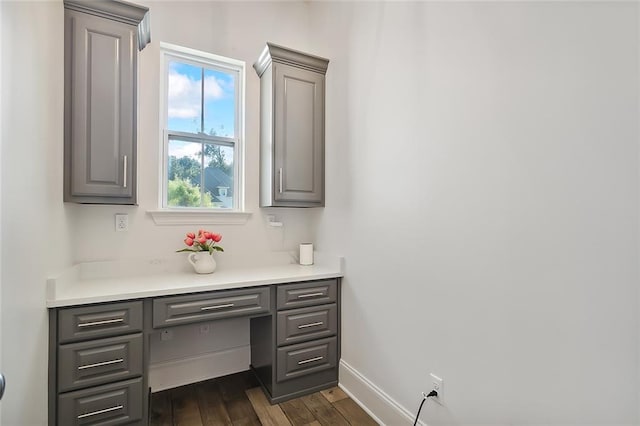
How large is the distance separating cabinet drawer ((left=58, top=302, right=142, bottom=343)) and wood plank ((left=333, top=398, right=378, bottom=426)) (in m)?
1.35

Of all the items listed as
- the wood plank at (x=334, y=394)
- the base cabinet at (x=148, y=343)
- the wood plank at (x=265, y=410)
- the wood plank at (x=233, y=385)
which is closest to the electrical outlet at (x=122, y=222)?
the base cabinet at (x=148, y=343)

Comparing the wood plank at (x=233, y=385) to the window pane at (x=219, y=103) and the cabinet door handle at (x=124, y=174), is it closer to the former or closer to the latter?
the cabinet door handle at (x=124, y=174)

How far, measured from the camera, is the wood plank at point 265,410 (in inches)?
77.7

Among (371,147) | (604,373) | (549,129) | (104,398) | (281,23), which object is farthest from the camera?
(281,23)

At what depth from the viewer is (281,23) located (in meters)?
2.84

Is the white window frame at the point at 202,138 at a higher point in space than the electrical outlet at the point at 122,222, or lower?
higher

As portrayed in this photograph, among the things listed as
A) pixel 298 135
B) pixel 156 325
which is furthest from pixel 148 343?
pixel 298 135

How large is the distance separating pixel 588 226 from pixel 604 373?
0.47m

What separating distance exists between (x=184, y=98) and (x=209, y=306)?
65.0 inches

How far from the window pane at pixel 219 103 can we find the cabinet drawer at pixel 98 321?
149 centimetres

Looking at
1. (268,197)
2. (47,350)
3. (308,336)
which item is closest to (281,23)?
(268,197)

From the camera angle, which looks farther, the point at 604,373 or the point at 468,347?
the point at 468,347

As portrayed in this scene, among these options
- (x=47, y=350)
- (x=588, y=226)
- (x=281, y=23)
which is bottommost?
(x=47, y=350)

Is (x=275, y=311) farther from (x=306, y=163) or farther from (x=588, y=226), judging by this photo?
(x=588, y=226)
